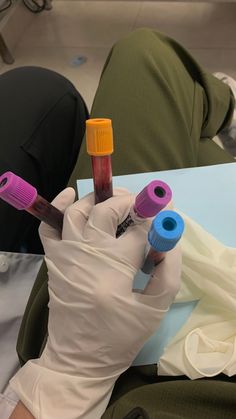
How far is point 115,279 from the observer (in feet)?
1.40

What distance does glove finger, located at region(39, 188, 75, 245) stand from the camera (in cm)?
48

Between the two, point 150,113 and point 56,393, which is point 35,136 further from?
point 56,393

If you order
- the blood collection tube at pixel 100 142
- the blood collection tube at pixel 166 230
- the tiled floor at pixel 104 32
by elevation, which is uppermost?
the blood collection tube at pixel 100 142

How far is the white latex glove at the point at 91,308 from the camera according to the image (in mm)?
429

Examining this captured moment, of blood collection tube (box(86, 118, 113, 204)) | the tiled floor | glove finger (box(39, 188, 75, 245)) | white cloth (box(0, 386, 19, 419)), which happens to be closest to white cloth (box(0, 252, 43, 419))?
white cloth (box(0, 386, 19, 419))

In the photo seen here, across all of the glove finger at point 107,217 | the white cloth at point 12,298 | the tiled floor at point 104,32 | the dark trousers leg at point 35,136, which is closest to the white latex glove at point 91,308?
the glove finger at point 107,217

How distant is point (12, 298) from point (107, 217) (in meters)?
0.25

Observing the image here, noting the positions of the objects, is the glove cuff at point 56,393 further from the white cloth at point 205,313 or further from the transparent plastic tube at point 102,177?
the transparent plastic tube at point 102,177

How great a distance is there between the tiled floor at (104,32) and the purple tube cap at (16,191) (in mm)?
1259

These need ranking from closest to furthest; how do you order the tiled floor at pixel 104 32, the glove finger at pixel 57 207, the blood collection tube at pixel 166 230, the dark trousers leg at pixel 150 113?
the blood collection tube at pixel 166 230, the glove finger at pixel 57 207, the dark trousers leg at pixel 150 113, the tiled floor at pixel 104 32

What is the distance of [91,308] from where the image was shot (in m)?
0.43

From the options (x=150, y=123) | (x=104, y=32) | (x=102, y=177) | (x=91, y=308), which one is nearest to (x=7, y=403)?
(x=91, y=308)

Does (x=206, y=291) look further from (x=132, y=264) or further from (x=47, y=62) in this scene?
(x=47, y=62)

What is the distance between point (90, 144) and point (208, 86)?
47cm
